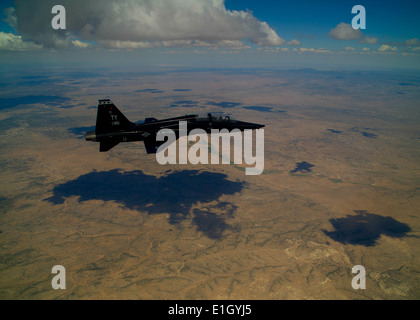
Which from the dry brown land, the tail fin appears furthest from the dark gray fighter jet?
the dry brown land

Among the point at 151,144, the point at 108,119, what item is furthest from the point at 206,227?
the point at 108,119

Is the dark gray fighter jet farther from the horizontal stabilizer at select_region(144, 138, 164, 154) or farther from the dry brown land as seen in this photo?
the dry brown land

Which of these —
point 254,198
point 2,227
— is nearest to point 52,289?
point 2,227

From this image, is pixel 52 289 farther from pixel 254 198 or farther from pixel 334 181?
pixel 334 181

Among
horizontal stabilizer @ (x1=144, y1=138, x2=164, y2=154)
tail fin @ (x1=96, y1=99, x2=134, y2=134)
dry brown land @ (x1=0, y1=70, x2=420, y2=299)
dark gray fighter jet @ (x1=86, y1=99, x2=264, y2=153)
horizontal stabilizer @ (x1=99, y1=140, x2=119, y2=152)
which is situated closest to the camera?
tail fin @ (x1=96, y1=99, x2=134, y2=134)

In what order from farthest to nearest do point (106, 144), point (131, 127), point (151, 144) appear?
point (151, 144) → point (131, 127) → point (106, 144)

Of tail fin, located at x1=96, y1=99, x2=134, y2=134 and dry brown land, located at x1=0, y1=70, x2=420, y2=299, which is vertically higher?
tail fin, located at x1=96, y1=99, x2=134, y2=134

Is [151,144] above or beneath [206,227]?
above

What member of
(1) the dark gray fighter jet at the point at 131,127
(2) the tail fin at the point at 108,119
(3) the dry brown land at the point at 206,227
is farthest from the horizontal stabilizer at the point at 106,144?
(3) the dry brown land at the point at 206,227

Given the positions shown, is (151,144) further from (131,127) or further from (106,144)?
(106,144)
